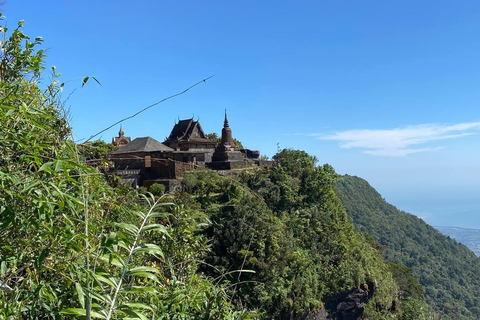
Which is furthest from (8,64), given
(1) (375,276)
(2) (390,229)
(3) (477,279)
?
(3) (477,279)

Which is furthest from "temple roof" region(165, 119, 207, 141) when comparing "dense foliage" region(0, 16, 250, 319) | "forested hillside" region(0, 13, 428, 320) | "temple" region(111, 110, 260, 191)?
"dense foliage" region(0, 16, 250, 319)

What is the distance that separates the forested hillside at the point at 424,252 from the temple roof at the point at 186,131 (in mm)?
24004

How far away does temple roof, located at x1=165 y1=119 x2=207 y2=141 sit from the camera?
26.2 m

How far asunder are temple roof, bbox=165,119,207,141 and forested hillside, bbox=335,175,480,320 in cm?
2400

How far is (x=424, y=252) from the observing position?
5122cm

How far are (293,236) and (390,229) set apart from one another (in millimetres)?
42345

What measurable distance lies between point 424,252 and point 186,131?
4350 cm

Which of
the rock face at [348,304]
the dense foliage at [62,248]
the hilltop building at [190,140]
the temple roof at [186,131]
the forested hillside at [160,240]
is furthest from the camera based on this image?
the temple roof at [186,131]

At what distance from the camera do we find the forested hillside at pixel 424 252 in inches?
1615

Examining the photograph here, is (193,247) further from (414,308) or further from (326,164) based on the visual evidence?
(414,308)

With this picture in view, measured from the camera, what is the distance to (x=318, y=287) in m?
15.5

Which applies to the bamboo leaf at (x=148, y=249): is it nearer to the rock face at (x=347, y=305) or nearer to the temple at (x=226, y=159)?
the rock face at (x=347, y=305)

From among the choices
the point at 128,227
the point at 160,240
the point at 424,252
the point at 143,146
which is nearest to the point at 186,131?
the point at 143,146

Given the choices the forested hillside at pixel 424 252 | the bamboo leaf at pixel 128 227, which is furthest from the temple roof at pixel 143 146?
the forested hillside at pixel 424 252
